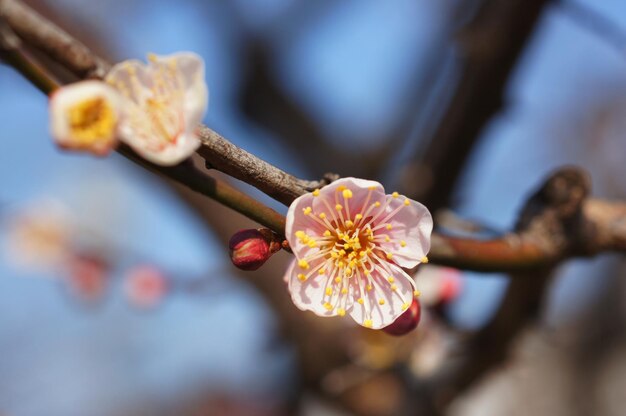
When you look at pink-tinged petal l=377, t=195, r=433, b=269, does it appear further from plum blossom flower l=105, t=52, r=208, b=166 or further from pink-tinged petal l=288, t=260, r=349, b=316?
plum blossom flower l=105, t=52, r=208, b=166

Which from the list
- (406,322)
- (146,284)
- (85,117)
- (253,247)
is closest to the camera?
(85,117)

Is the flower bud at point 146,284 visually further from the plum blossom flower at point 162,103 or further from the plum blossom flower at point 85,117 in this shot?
the plum blossom flower at point 85,117

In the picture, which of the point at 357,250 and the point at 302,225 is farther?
the point at 357,250

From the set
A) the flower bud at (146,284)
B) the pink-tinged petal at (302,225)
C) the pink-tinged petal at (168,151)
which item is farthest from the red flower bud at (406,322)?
the flower bud at (146,284)

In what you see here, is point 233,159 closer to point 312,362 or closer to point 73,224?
point 312,362

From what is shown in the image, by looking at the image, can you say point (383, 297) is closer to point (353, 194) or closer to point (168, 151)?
point (353, 194)

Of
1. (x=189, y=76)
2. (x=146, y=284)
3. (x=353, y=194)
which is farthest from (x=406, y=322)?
(x=146, y=284)
